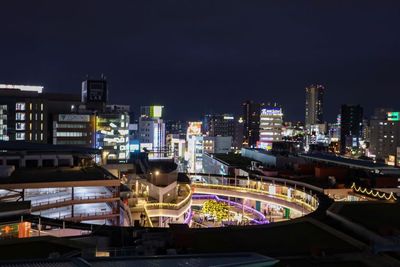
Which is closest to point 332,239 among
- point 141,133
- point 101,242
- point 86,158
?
point 101,242

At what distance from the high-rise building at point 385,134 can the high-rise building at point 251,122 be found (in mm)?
36883

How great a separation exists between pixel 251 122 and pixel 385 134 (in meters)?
48.6

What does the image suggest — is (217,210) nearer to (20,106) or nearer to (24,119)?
(24,119)

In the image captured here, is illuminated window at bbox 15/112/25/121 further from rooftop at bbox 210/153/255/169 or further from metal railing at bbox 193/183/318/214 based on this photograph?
metal railing at bbox 193/183/318/214

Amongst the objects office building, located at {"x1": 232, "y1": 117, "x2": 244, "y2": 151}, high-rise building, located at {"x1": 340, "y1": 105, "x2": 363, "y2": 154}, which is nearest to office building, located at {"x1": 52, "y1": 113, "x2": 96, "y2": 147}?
office building, located at {"x1": 232, "y1": 117, "x2": 244, "y2": 151}

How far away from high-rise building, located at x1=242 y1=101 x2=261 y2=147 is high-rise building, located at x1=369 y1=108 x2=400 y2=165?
36883 mm

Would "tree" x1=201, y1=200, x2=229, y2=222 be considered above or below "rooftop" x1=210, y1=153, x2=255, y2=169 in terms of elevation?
below

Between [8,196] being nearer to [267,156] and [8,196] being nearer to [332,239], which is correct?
[332,239]

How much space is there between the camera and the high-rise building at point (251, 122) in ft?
436

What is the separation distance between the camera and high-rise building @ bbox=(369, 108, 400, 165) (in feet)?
317

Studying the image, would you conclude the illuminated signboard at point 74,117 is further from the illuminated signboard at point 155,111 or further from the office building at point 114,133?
Answer: the illuminated signboard at point 155,111

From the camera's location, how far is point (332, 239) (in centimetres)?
1196

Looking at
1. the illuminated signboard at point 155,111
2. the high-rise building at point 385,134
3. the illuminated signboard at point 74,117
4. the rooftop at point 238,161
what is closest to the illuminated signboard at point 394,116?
the high-rise building at point 385,134

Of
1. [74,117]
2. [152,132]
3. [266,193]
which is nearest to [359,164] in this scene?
[266,193]
